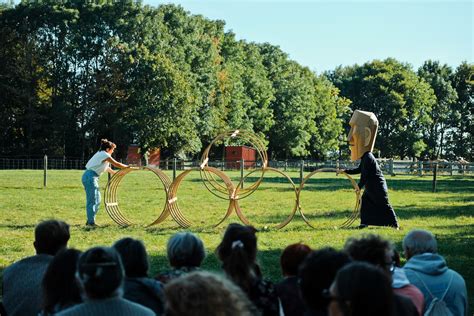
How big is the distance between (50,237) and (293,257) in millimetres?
1775

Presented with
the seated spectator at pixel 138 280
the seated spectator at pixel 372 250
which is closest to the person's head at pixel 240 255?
the seated spectator at pixel 138 280

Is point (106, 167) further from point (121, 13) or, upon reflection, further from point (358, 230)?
point (121, 13)

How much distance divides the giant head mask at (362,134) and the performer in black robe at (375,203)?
0.83 m

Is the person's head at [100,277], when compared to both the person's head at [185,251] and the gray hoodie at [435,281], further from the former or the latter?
the gray hoodie at [435,281]

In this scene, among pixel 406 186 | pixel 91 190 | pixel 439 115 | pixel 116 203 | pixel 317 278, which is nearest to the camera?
pixel 317 278

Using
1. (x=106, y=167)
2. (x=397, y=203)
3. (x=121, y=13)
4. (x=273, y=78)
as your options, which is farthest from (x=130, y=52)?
(x=106, y=167)

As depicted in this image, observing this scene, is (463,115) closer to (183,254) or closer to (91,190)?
(91,190)

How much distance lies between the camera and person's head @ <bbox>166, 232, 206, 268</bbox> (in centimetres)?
439

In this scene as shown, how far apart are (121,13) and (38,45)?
642cm

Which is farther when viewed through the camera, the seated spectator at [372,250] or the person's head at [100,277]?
the seated spectator at [372,250]

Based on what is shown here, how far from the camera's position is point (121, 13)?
50.4 metres

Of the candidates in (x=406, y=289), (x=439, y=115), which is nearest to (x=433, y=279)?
(x=406, y=289)

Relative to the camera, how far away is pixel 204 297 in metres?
2.51

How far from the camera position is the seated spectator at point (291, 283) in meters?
4.37
